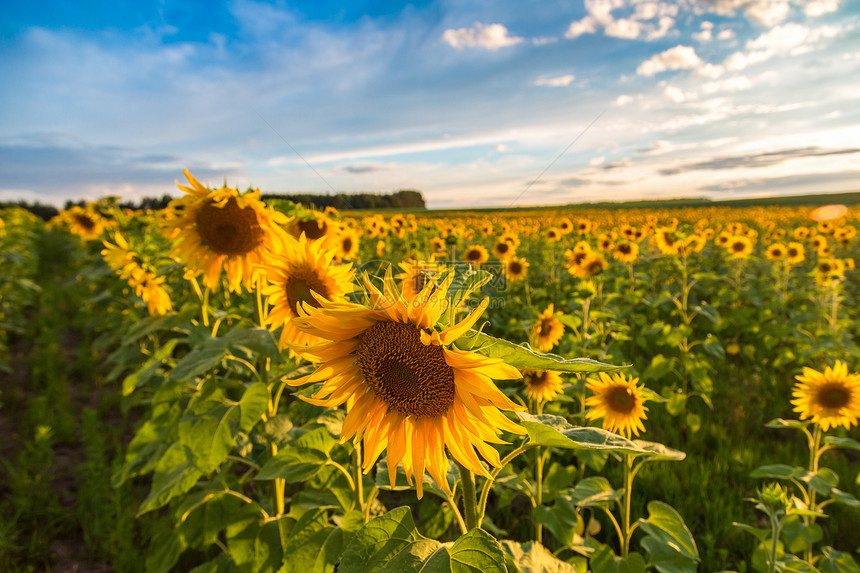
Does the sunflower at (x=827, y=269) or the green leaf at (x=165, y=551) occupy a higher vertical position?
the sunflower at (x=827, y=269)

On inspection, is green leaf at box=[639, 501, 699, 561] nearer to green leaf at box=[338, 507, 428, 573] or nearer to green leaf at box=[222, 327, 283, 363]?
green leaf at box=[338, 507, 428, 573]

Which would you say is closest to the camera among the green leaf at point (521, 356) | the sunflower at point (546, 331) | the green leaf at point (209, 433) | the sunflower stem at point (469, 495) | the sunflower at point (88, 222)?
the green leaf at point (521, 356)

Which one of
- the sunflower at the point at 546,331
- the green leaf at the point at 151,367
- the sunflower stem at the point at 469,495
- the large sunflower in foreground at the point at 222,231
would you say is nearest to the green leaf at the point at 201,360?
the large sunflower in foreground at the point at 222,231

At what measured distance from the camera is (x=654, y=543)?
2.35m

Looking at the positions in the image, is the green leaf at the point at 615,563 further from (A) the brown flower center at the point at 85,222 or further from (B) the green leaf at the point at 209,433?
(A) the brown flower center at the point at 85,222

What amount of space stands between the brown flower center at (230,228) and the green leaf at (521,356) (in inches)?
74.9

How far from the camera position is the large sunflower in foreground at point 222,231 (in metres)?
2.58

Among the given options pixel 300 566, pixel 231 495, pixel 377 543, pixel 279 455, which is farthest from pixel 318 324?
pixel 231 495

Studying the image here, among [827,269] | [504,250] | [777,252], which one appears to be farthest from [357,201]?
[777,252]

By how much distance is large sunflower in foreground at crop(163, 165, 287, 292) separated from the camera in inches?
102

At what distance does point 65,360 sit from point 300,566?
24.8ft

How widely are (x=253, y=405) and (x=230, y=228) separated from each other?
107 centimetres

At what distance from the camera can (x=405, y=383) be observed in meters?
1.29

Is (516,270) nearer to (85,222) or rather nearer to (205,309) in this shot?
(205,309)
